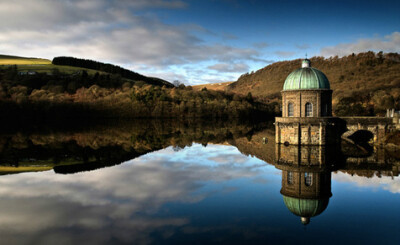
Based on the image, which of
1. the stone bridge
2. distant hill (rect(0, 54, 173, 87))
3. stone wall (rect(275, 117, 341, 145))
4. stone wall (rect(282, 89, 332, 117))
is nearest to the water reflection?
stone wall (rect(275, 117, 341, 145))

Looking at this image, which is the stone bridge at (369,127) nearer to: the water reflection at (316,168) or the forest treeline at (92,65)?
the water reflection at (316,168)

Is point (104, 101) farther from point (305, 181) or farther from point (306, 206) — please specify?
point (306, 206)

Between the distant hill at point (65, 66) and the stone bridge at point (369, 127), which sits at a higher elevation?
the distant hill at point (65, 66)

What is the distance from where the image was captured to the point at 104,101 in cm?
12219

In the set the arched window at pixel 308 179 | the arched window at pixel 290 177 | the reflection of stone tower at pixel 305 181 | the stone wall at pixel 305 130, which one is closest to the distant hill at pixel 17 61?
the stone wall at pixel 305 130

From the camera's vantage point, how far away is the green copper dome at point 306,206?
16.3m

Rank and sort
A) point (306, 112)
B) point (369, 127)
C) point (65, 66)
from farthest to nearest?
point (65, 66), point (369, 127), point (306, 112)

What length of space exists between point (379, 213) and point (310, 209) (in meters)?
3.39

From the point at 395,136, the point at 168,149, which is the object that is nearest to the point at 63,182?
the point at 168,149

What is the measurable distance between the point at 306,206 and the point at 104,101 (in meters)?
114

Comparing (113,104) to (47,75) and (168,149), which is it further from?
(168,149)

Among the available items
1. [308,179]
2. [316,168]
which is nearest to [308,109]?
[316,168]

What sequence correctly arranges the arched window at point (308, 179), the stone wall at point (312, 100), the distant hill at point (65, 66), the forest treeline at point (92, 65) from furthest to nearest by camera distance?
the forest treeline at point (92, 65)
the distant hill at point (65, 66)
the stone wall at point (312, 100)
the arched window at point (308, 179)

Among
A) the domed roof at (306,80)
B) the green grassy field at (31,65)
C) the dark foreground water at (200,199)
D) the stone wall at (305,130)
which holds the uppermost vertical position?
the green grassy field at (31,65)
